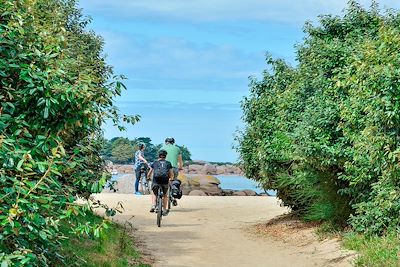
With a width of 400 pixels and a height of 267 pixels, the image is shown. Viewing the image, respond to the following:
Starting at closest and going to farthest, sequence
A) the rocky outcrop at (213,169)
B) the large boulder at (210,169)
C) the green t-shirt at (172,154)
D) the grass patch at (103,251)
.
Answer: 1. the grass patch at (103,251)
2. the green t-shirt at (172,154)
3. the rocky outcrop at (213,169)
4. the large boulder at (210,169)

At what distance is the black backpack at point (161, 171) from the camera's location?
52.7 ft

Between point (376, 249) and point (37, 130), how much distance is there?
5.88m

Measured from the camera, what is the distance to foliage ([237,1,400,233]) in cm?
1018

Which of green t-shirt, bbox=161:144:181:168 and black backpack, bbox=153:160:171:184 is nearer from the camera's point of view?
black backpack, bbox=153:160:171:184

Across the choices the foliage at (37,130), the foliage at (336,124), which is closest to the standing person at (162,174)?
the foliage at (336,124)

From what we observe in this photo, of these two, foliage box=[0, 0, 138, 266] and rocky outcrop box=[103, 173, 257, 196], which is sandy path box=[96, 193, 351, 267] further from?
rocky outcrop box=[103, 173, 257, 196]

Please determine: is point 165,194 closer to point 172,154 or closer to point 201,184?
point 172,154

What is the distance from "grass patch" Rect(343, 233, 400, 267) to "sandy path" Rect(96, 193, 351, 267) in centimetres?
40

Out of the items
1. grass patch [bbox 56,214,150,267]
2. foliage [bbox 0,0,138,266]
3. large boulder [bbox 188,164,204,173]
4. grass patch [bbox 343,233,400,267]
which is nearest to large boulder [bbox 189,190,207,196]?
grass patch [bbox 56,214,150,267]

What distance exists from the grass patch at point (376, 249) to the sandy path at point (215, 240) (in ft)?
1.31

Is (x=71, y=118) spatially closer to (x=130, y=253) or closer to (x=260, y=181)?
(x=130, y=253)

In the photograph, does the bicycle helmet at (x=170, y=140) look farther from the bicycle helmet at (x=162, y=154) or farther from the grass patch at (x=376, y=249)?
the grass patch at (x=376, y=249)

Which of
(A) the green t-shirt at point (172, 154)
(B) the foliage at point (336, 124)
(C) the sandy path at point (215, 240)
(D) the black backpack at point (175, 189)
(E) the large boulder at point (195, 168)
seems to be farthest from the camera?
(E) the large boulder at point (195, 168)

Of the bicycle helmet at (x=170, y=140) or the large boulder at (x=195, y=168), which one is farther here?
the large boulder at (x=195, y=168)
